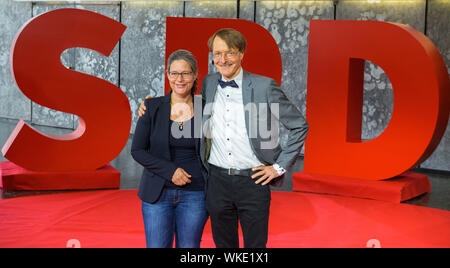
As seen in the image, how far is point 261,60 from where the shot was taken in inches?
247

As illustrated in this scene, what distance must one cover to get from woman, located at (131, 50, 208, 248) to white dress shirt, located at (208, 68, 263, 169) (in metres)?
0.10

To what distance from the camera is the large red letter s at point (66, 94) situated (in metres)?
5.77

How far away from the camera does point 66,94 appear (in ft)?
19.6

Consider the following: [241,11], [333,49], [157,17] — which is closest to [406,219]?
[333,49]

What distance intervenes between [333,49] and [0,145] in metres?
6.14

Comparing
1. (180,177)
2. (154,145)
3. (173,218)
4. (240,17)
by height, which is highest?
(240,17)

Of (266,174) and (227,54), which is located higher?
(227,54)

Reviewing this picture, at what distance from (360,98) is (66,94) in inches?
135

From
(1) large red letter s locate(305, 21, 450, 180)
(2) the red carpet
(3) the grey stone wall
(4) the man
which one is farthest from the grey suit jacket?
(3) the grey stone wall

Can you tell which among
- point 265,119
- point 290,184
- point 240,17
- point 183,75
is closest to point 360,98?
point 290,184

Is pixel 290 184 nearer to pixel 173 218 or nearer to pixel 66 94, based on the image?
pixel 66 94

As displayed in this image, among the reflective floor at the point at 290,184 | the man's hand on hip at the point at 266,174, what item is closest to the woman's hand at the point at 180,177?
the man's hand on hip at the point at 266,174

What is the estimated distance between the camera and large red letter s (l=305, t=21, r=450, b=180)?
18.7ft
